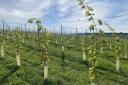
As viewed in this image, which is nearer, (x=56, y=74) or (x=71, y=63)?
(x=56, y=74)

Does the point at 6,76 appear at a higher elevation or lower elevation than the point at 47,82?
higher

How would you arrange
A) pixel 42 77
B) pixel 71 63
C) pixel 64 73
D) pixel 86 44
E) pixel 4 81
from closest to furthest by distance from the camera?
pixel 4 81 → pixel 42 77 → pixel 64 73 → pixel 71 63 → pixel 86 44

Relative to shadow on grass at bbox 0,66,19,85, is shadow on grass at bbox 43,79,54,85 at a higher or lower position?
lower

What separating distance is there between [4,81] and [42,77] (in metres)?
5.72

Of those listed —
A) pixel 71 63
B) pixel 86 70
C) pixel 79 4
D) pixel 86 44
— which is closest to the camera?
pixel 79 4

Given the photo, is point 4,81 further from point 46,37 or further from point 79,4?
point 79,4

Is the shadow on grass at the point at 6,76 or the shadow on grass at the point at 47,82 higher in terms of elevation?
the shadow on grass at the point at 6,76

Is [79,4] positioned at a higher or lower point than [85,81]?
higher

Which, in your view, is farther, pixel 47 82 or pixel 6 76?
pixel 6 76

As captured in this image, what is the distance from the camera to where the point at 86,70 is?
49312 millimetres

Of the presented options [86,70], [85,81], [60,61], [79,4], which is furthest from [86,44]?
[79,4]

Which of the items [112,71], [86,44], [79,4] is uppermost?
[79,4]

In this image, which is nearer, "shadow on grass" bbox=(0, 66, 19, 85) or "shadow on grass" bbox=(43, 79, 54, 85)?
"shadow on grass" bbox=(0, 66, 19, 85)

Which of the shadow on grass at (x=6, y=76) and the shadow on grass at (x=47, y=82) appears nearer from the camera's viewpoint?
the shadow on grass at (x=6, y=76)
